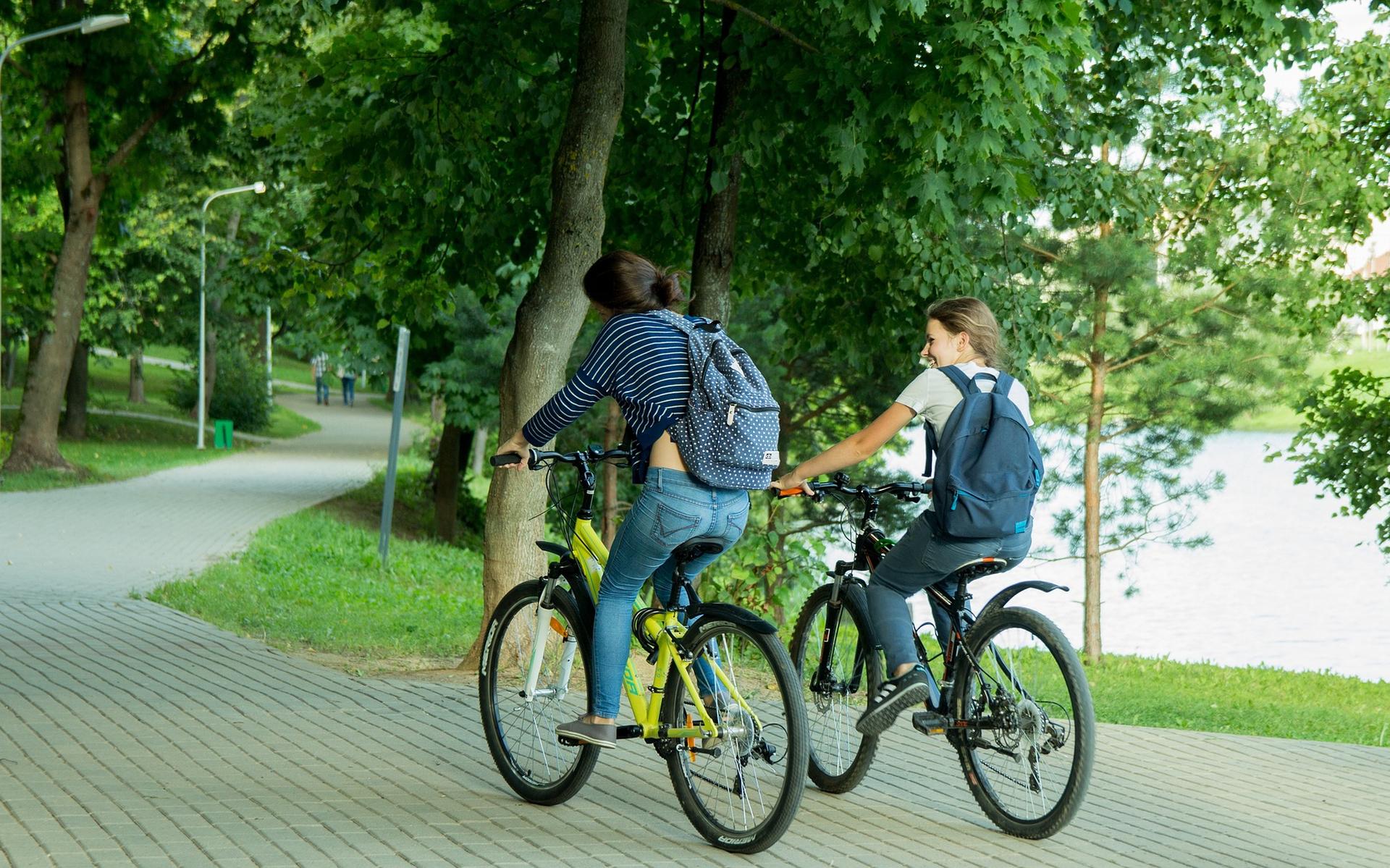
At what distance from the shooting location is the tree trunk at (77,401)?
35.7 metres

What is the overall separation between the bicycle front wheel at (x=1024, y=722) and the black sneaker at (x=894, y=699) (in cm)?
14

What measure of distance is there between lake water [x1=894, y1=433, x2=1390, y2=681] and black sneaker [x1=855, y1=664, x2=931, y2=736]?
10.4 m

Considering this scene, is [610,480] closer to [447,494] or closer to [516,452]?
[447,494]

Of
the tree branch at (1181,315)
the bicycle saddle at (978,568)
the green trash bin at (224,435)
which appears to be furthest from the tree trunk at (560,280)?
the green trash bin at (224,435)

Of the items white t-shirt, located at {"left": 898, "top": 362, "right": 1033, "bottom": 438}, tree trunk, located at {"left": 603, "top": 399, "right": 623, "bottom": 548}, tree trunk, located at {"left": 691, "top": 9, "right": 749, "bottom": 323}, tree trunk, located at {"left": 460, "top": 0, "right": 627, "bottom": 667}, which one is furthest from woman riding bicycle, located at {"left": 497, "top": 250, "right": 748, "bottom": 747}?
tree trunk, located at {"left": 603, "top": 399, "right": 623, "bottom": 548}

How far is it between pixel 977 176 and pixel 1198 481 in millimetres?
13142

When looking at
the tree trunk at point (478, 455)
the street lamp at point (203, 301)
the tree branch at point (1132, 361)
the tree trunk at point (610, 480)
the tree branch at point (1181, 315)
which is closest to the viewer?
the tree trunk at point (610, 480)

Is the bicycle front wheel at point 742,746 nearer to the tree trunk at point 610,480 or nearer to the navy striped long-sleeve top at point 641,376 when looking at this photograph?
the navy striped long-sleeve top at point 641,376

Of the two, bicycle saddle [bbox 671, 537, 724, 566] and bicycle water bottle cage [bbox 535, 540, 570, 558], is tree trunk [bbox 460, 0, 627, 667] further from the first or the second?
bicycle saddle [bbox 671, 537, 724, 566]

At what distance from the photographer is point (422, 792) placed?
5504mm

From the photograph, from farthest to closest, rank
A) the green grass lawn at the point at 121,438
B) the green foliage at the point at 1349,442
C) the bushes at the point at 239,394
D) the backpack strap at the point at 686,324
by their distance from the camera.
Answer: the bushes at the point at 239,394 → the green grass lawn at the point at 121,438 → the green foliage at the point at 1349,442 → the backpack strap at the point at 686,324

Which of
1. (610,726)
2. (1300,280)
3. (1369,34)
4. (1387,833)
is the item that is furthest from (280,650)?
(1369,34)

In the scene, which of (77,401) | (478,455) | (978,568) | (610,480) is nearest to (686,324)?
(978,568)

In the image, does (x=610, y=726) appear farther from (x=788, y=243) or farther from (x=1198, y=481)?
(x=1198, y=481)
